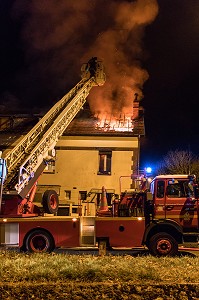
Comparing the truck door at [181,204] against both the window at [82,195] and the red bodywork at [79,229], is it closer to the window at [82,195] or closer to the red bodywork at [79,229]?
the red bodywork at [79,229]

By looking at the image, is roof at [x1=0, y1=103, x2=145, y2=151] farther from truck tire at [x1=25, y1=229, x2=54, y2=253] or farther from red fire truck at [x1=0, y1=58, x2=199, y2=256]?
truck tire at [x1=25, y1=229, x2=54, y2=253]

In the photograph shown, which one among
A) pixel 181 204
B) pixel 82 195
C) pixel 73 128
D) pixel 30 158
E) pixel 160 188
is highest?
pixel 73 128

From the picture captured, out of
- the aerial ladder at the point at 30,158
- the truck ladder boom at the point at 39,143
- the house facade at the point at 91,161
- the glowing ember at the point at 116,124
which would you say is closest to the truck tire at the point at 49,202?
the aerial ladder at the point at 30,158

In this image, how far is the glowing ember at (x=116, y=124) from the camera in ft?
73.6

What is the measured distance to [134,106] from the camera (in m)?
24.4

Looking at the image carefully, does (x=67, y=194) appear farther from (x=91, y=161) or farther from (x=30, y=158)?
(x=30, y=158)

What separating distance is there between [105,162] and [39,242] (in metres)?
10.4

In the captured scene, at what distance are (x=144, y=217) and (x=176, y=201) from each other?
1.04 m

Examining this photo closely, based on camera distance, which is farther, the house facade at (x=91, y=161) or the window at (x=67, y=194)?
the window at (x=67, y=194)

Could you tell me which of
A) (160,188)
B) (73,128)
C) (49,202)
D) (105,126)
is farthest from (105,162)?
(160,188)

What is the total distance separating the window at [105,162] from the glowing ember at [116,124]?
A: 4.50ft

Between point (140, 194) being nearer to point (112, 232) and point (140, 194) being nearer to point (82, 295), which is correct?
point (112, 232)

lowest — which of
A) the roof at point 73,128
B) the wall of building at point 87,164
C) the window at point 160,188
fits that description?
the window at point 160,188

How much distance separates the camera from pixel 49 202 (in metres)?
13.4
